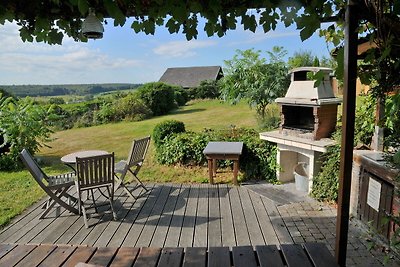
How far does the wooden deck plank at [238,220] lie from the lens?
3463mm

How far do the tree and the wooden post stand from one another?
6.66 meters

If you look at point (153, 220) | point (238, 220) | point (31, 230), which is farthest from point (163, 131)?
point (31, 230)

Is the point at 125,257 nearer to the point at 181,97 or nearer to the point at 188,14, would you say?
the point at 188,14

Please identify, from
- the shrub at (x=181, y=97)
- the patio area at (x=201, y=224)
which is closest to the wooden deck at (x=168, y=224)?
the patio area at (x=201, y=224)

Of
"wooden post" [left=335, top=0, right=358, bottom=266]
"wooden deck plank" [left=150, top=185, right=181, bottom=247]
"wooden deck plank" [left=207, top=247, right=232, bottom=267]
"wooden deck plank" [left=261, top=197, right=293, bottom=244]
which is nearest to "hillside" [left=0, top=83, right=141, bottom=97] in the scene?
"wooden deck plank" [left=150, top=185, right=181, bottom=247]

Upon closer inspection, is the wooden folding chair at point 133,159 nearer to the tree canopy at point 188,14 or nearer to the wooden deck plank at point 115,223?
the wooden deck plank at point 115,223

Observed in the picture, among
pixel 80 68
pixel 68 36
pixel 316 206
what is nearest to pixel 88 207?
pixel 68 36

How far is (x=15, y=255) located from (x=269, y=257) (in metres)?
1.81

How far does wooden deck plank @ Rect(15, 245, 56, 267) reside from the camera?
6.54 feet

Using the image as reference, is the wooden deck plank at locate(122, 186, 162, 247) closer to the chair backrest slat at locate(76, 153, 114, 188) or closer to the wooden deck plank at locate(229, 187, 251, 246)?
the chair backrest slat at locate(76, 153, 114, 188)

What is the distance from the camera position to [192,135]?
6797 millimetres

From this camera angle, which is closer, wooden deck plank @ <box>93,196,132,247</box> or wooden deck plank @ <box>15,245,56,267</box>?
wooden deck plank @ <box>15,245,56,267</box>

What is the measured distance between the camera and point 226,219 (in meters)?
4.02

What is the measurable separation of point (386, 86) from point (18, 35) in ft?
7.43
